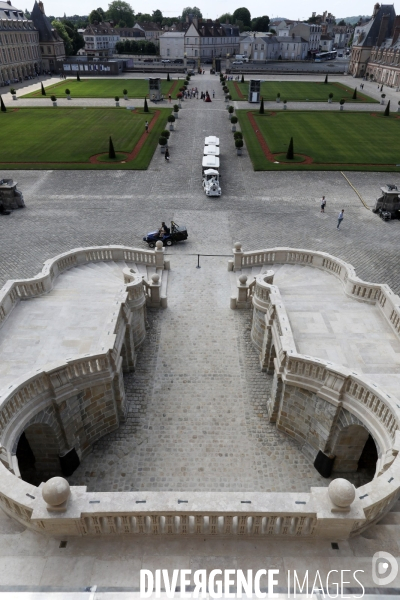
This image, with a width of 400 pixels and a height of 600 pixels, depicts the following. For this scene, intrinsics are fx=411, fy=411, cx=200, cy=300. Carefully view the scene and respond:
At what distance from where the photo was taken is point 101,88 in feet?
320

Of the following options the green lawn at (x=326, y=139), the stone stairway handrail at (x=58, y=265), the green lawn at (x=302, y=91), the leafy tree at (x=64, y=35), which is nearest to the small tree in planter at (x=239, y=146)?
the green lawn at (x=326, y=139)

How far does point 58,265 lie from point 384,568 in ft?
57.6

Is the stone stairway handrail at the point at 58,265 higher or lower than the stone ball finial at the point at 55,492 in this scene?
lower

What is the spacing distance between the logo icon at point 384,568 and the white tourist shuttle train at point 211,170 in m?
35.7

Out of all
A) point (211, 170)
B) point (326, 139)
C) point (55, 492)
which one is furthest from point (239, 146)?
point (55, 492)

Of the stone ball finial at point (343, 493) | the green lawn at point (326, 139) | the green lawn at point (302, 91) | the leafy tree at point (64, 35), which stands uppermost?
the leafy tree at point (64, 35)

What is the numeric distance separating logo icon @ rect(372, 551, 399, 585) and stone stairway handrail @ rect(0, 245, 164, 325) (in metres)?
14.6

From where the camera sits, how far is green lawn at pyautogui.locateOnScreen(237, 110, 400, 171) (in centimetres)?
4991

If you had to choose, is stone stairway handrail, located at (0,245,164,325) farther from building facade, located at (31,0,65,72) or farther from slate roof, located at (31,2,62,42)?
slate roof, located at (31,2,62,42)

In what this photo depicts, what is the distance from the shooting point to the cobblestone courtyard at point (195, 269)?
15188mm

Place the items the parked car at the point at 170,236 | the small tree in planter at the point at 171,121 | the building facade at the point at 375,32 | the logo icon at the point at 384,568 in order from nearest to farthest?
the logo icon at the point at 384,568 < the parked car at the point at 170,236 < the small tree in planter at the point at 171,121 < the building facade at the point at 375,32

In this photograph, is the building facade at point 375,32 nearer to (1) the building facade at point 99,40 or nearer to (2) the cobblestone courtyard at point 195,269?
(2) the cobblestone courtyard at point 195,269

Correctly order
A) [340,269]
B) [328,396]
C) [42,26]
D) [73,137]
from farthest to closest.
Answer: [42,26]
[73,137]
[340,269]
[328,396]

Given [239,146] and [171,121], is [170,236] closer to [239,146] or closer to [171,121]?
[239,146]
